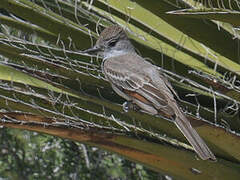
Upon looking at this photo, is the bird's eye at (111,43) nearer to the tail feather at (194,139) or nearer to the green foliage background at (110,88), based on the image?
the green foliage background at (110,88)

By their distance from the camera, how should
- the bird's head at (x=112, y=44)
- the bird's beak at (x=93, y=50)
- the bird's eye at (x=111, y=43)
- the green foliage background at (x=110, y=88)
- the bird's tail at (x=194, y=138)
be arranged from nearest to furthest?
the bird's tail at (x=194, y=138)
the green foliage background at (x=110, y=88)
the bird's beak at (x=93, y=50)
the bird's head at (x=112, y=44)
the bird's eye at (x=111, y=43)

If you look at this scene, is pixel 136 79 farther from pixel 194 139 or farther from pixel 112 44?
pixel 194 139

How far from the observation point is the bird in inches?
97.3

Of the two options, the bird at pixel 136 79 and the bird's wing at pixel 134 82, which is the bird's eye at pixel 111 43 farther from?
the bird's wing at pixel 134 82

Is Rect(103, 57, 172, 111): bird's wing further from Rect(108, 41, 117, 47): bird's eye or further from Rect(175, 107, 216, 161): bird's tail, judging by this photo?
Rect(175, 107, 216, 161): bird's tail

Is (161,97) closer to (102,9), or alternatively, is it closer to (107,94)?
(107,94)

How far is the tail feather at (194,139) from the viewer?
2.20m

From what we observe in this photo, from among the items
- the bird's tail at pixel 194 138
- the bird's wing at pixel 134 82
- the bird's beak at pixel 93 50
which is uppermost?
the bird's tail at pixel 194 138

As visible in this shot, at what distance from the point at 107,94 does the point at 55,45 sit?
1.11 feet

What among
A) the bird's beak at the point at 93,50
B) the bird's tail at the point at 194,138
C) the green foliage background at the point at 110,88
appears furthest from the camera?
the bird's beak at the point at 93,50

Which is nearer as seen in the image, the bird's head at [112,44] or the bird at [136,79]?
the bird at [136,79]

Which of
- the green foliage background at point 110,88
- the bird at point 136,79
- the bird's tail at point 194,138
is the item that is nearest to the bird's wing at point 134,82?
the bird at point 136,79

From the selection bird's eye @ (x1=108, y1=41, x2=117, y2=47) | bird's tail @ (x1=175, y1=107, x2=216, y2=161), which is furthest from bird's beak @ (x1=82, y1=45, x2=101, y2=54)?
bird's tail @ (x1=175, y1=107, x2=216, y2=161)

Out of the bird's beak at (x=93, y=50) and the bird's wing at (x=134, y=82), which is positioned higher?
the bird's beak at (x=93, y=50)
